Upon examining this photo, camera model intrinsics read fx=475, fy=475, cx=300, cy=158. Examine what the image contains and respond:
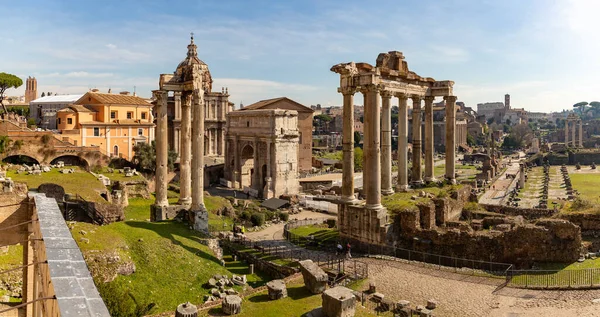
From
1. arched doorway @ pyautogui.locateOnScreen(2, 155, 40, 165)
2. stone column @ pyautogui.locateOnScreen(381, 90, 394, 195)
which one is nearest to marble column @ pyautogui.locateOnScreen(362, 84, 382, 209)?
stone column @ pyautogui.locateOnScreen(381, 90, 394, 195)

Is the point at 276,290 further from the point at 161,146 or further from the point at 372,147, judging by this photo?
the point at 161,146

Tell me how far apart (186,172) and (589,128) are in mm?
196945

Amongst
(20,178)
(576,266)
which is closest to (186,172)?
(20,178)

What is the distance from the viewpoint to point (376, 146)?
68.5ft

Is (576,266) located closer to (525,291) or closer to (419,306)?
(525,291)

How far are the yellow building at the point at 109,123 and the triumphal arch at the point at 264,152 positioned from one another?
949 cm

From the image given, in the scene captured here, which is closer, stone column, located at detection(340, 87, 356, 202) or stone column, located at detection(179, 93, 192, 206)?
stone column, located at detection(340, 87, 356, 202)

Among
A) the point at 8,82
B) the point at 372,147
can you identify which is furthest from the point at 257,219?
the point at 8,82

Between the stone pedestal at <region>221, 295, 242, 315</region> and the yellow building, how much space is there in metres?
36.9

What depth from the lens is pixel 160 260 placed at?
17.2 m

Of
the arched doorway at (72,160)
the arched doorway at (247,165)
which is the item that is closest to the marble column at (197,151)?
the arched doorway at (72,160)

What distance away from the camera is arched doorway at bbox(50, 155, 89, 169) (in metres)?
40.5

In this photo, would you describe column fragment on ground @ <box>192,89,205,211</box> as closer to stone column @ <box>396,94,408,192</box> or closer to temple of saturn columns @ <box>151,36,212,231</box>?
temple of saturn columns @ <box>151,36,212,231</box>

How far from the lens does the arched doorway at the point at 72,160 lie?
133 ft
